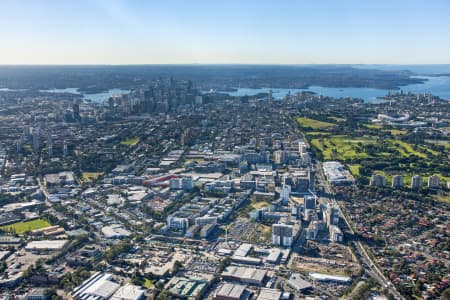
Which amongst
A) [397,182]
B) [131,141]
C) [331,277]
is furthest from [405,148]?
[331,277]

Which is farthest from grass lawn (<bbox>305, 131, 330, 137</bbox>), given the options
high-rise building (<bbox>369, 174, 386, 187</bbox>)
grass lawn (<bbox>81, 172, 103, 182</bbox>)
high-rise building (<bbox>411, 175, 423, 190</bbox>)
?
grass lawn (<bbox>81, 172, 103, 182</bbox>)

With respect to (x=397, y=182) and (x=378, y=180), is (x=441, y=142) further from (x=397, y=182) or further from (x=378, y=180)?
(x=378, y=180)

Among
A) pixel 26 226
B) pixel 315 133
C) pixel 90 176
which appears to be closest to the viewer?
pixel 26 226

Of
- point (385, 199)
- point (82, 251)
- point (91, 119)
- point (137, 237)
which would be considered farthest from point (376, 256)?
point (91, 119)

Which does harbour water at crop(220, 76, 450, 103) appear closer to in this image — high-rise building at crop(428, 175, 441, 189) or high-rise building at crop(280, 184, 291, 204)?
high-rise building at crop(428, 175, 441, 189)

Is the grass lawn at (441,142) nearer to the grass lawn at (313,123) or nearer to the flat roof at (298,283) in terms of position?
the grass lawn at (313,123)

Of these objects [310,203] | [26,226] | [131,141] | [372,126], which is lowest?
[26,226]
